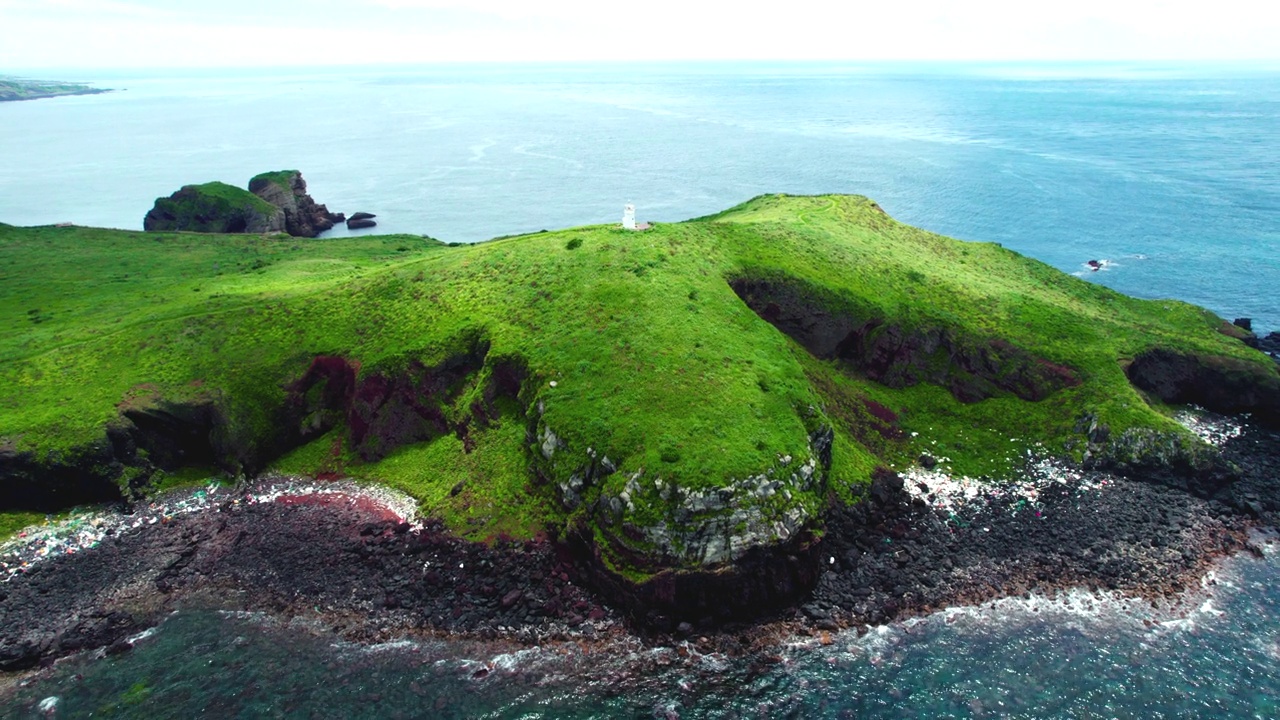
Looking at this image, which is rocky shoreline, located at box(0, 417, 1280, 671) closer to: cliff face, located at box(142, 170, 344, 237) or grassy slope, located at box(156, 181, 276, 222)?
cliff face, located at box(142, 170, 344, 237)

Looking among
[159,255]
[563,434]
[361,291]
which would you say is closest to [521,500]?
[563,434]

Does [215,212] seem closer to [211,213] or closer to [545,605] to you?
[211,213]

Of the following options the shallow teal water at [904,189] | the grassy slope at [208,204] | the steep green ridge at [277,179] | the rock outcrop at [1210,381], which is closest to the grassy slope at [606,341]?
the rock outcrop at [1210,381]

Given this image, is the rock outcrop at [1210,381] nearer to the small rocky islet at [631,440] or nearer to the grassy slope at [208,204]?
the small rocky islet at [631,440]

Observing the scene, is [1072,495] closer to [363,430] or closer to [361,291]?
[363,430]

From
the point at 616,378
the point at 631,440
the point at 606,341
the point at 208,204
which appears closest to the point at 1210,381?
the point at 616,378

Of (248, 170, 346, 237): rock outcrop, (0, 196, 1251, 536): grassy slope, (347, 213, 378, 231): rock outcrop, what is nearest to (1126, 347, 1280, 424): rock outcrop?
(0, 196, 1251, 536): grassy slope
